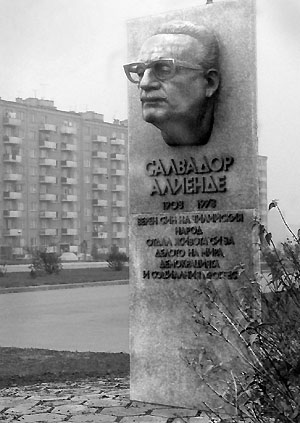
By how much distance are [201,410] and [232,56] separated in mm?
2551

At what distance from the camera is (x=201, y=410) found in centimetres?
568

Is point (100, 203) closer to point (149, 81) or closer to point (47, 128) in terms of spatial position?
point (47, 128)

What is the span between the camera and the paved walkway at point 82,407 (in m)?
5.34

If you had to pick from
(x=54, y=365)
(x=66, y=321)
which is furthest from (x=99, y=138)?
(x=54, y=365)

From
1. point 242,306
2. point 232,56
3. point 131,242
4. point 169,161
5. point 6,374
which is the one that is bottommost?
point 6,374

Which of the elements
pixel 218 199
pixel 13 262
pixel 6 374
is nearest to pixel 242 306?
pixel 218 199

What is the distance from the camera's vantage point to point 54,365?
865cm

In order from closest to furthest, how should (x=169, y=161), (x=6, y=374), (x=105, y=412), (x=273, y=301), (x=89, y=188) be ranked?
1. (x=273, y=301)
2. (x=105, y=412)
3. (x=169, y=161)
4. (x=6, y=374)
5. (x=89, y=188)

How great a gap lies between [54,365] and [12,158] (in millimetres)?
40339

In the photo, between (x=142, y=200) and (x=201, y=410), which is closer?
(x=201, y=410)

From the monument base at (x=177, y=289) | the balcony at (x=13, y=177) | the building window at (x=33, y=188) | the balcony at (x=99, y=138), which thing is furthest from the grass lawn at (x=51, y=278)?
the monument base at (x=177, y=289)

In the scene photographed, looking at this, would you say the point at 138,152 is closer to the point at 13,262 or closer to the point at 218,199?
the point at 218,199

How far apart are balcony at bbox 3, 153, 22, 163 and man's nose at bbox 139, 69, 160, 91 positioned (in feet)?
138

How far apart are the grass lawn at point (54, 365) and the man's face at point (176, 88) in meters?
2.94
